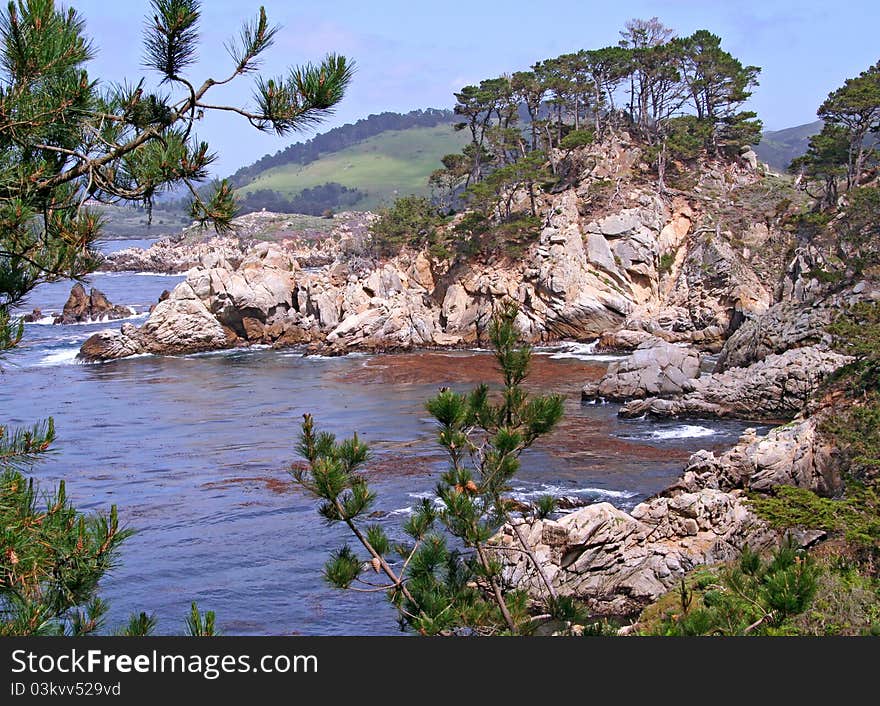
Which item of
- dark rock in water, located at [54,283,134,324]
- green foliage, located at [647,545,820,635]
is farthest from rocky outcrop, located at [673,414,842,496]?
dark rock in water, located at [54,283,134,324]

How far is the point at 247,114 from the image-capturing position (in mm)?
6180

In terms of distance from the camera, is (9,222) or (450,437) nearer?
(9,222)

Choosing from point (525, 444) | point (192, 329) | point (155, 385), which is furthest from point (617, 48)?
point (525, 444)

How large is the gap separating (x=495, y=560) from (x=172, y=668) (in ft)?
12.1

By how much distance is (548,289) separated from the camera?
4897 centimetres

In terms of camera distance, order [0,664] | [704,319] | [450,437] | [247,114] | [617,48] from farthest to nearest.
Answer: [617,48] < [704,319] < [450,437] < [247,114] < [0,664]

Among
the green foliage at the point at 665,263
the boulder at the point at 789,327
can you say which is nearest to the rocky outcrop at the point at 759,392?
the boulder at the point at 789,327

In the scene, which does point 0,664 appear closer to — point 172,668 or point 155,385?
point 172,668

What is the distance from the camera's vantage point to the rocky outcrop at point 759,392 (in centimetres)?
2850

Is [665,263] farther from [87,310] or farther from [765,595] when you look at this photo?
[765,595]

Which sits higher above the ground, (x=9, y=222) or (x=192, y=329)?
(x=9, y=222)

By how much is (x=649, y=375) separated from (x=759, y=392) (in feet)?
15.9

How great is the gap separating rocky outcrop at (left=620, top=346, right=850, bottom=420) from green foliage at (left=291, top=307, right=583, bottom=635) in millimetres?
21895

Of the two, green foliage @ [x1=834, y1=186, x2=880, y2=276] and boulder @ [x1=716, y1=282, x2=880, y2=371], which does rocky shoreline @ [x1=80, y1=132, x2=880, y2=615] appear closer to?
boulder @ [x1=716, y1=282, x2=880, y2=371]
